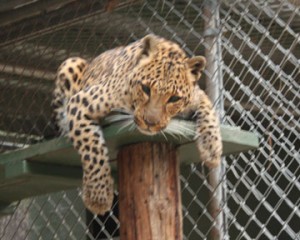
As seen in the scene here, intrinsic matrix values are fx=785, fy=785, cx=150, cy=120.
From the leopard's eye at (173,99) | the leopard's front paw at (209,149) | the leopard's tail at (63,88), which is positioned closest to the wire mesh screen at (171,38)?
the leopard's tail at (63,88)

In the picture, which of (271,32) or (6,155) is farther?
(271,32)

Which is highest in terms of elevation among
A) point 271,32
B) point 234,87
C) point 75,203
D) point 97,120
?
point 97,120

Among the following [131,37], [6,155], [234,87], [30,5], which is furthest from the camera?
[234,87]

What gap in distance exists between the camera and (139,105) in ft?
9.03

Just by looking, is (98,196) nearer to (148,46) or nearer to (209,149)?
(209,149)

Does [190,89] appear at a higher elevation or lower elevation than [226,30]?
higher

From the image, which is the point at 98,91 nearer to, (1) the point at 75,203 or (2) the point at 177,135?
(2) the point at 177,135

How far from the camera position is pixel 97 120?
2.91m

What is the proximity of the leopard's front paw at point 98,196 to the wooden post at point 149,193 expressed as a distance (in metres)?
0.05

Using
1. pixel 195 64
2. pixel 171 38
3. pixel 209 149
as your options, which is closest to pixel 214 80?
pixel 171 38

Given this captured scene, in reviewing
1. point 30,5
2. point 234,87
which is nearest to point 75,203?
point 234,87

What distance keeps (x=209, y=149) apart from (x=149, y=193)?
0.31 metres

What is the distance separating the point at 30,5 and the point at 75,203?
69.3 inches

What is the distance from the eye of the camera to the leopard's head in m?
2.70
